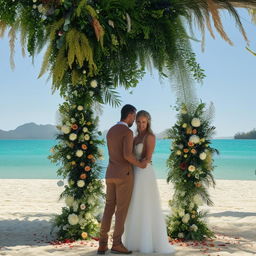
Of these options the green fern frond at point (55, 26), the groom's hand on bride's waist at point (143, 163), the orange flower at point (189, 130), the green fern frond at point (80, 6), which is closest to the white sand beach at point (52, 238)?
the groom's hand on bride's waist at point (143, 163)

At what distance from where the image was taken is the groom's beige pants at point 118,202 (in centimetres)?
492

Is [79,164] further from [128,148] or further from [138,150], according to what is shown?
[128,148]

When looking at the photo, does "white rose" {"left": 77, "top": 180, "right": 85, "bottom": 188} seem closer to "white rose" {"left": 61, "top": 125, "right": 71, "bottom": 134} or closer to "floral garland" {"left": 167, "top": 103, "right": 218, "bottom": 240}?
"white rose" {"left": 61, "top": 125, "right": 71, "bottom": 134}

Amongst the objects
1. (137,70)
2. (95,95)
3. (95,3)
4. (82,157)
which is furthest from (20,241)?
(95,3)

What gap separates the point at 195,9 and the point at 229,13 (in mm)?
468

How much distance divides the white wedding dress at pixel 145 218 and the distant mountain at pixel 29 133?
223 ft

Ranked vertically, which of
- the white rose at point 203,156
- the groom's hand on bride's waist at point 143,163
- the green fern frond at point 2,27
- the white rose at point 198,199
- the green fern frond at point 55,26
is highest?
the green fern frond at point 2,27

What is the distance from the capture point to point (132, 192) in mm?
5098

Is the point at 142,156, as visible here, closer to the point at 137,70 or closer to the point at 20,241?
the point at 137,70

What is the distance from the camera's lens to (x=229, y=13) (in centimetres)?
592

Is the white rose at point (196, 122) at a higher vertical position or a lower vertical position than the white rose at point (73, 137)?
higher

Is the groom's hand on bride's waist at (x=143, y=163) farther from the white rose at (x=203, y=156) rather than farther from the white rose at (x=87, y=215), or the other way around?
the white rose at (x=87, y=215)

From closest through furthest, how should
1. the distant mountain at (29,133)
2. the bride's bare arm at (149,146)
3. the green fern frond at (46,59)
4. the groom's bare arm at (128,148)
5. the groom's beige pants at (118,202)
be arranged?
the groom's bare arm at (128,148) < the groom's beige pants at (118,202) < the bride's bare arm at (149,146) < the green fern frond at (46,59) < the distant mountain at (29,133)

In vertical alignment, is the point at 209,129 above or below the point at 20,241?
above
